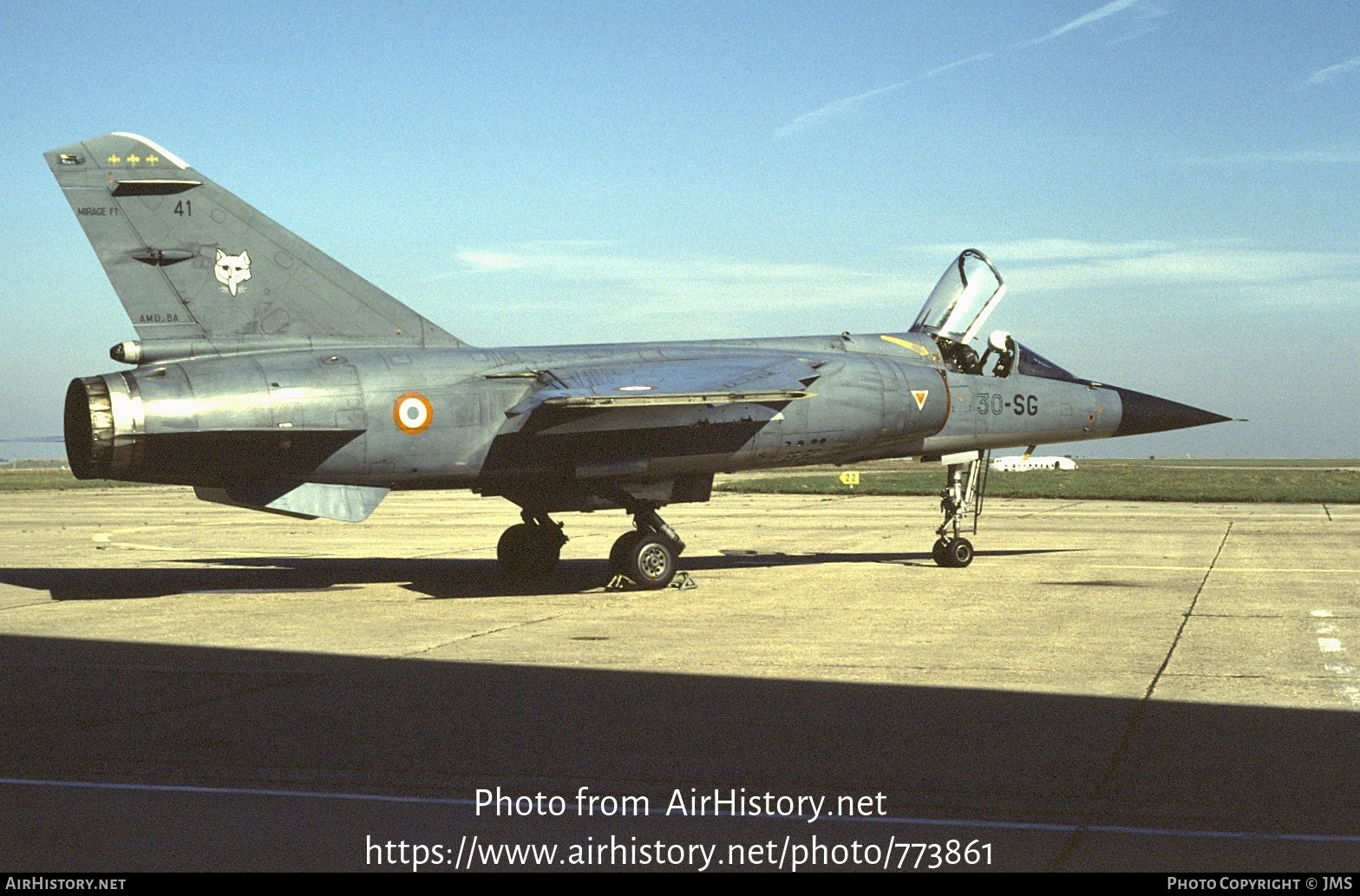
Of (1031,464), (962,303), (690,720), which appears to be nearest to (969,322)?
(962,303)

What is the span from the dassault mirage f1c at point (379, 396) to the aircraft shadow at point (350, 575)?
916mm

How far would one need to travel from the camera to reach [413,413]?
48.7 ft

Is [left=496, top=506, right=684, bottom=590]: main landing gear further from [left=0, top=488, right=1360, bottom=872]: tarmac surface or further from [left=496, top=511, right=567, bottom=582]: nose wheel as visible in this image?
[left=0, top=488, right=1360, bottom=872]: tarmac surface

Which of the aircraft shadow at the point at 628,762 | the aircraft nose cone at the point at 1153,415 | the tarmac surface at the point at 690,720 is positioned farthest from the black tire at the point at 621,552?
the aircraft nose cone at the point at 1153,415

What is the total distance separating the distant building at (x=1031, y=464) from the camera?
86.9 metres

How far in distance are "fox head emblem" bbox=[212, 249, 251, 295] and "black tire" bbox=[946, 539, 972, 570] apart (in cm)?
1001

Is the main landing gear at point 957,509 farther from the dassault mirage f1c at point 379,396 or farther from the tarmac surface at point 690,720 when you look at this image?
the dassault mirage f1c at point 379,396

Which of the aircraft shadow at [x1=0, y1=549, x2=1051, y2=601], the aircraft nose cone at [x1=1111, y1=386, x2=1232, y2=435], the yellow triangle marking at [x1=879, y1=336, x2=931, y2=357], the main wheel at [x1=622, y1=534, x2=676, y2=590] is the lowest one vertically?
the aircraft shadow at [x1=0, y1=549, x2=1051, y2=601]

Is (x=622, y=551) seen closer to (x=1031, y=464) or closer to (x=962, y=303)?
(x=962, y=303)

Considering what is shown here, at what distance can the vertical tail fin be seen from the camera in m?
14.2

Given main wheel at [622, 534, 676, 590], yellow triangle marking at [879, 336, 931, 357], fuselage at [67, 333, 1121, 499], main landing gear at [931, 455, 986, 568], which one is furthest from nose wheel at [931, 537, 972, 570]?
main wheel at [622, 534, 676, 590]

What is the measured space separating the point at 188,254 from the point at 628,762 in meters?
9.58

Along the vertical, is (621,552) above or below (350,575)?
above

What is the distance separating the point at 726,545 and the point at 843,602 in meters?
9.03
